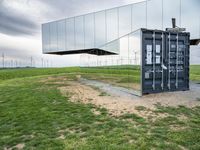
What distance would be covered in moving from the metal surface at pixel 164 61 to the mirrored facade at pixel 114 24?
643 centimetres

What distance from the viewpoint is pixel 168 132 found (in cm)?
490

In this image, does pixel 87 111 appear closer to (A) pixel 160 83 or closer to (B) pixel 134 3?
(A) pixel 160 83

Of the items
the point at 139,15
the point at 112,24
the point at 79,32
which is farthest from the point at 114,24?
the point at 79,32

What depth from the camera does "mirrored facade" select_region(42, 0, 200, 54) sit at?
20.8 m

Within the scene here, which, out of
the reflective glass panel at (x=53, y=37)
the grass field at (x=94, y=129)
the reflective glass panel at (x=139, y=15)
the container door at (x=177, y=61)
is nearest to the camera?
the grass field at (x=94, y=129)

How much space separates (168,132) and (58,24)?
3198 cm

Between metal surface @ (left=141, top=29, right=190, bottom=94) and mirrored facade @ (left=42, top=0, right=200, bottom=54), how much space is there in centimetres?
643

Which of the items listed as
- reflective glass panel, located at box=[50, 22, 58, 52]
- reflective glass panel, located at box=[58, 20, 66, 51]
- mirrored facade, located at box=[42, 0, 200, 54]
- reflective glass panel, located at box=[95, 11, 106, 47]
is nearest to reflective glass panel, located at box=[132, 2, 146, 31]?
mirrored facade, located at box=[42, 0, 200, 54]

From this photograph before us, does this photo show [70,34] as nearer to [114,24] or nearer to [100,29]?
[100,29]

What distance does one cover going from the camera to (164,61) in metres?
10.5

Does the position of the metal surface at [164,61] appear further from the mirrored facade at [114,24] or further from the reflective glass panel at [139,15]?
the reflective glass panel at [139,15]

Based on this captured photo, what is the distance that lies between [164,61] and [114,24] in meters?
17.0

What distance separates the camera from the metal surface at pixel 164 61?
9977 millimetres

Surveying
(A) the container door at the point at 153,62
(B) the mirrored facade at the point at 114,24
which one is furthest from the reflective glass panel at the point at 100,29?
(A) the container door at the point at 153,62
